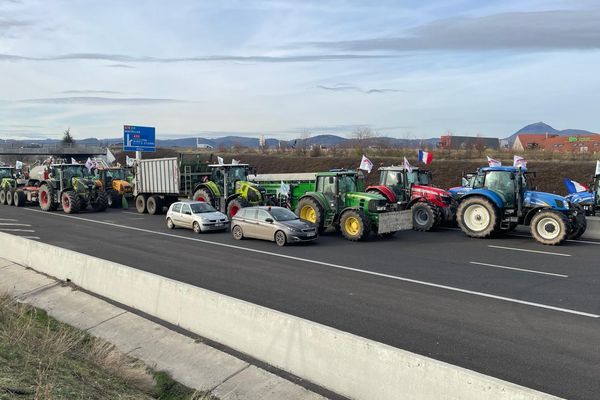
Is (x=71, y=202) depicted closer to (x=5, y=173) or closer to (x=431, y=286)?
(x=5, y=173)

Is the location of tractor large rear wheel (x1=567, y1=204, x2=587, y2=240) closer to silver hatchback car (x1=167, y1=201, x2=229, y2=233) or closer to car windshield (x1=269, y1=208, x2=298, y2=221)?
car windshield (x1=269, y1=208, x2=298, y2=221)

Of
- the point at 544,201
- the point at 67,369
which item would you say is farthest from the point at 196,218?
the point at 67,369

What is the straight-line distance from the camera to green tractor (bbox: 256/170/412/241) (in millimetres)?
18531

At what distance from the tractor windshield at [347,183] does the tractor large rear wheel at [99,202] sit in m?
17.1

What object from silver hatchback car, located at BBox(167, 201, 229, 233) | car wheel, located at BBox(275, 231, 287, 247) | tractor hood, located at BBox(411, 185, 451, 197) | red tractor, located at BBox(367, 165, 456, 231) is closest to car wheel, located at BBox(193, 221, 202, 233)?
silver hatchback car, located at BBox(167, 201, 229, 233)

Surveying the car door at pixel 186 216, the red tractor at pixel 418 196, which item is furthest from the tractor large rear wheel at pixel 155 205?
the red tractor at pixel 418 196

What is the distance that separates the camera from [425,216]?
21.4 metres

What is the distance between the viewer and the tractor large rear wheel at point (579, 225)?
1812 cm

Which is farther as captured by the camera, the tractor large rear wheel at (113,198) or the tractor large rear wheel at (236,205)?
the tractor large rear wheel at (113,198)

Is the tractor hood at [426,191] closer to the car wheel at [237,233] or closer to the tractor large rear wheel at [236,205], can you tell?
the tractor large rear wheel at [236,205]

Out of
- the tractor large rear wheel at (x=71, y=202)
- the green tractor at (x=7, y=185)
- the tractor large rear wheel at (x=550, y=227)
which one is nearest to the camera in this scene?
the tractor large rear wheel at (x=550, y=227)

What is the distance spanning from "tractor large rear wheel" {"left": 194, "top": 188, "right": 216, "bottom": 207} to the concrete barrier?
1467 cm

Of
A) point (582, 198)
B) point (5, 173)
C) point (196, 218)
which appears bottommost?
point (196, 218)

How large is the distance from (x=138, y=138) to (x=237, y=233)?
71.6ft
